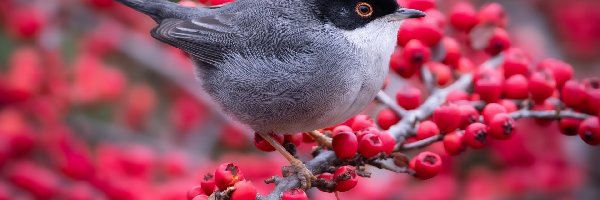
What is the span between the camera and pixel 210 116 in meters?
5.02

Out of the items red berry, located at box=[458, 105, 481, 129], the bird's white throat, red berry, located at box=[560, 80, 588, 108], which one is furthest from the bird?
red berry, located at box=[560, 80, 588, 108]

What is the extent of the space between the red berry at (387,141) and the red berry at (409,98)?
0.39m

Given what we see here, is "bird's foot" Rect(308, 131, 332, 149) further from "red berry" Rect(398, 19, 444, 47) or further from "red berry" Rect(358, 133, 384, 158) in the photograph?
"red berry" Rect(398, 19, 444, 47)

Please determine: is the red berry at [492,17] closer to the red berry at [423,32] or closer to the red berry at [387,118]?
the red berry at [423,32]

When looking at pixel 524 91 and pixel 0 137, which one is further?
pixel 0 137

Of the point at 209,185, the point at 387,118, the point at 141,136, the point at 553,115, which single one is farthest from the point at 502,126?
the point at 141,136

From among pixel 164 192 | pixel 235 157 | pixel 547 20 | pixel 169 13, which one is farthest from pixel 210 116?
pixel 547 20

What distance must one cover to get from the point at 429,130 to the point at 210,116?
2463 mm

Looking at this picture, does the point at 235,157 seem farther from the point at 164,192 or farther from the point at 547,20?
the point at 547,20

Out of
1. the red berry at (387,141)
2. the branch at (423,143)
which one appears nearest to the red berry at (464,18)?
the branch at (423,143)

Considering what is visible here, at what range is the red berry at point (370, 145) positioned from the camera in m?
2.60

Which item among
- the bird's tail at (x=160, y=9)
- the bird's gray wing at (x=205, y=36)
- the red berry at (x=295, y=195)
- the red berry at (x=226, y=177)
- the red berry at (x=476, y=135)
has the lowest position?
the red berry at (x=295, y=195)

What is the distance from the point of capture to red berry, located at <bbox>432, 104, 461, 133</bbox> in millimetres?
2744

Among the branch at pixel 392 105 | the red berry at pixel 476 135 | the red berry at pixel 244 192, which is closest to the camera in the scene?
the red berry at pixel 244 192
